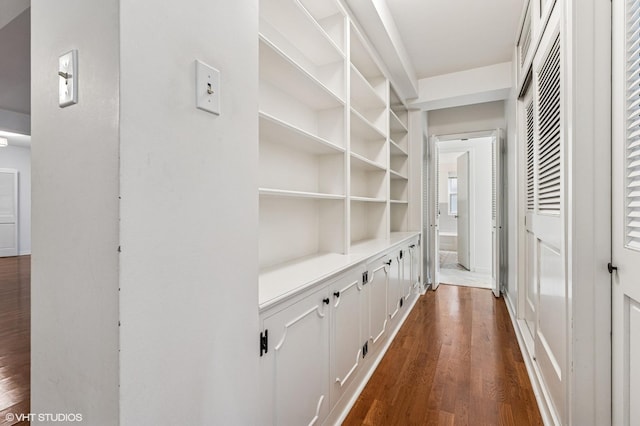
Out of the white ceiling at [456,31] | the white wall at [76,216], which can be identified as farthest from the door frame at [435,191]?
the white wall at [76,216]

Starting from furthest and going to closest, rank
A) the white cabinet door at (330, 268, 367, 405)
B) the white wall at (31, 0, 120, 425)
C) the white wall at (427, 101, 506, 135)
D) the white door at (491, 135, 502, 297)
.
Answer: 1. the white wall at (427, 101, 506, 135)
2. the white door at (491, 135, 502, 297)
3. the white cabinet door at (330, 268, 367, 405)
4. the white wall at (31, 0, 120, 425)

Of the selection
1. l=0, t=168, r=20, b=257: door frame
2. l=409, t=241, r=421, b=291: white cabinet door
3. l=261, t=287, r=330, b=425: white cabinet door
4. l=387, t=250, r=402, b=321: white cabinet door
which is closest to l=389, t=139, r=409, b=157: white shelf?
l=409, t=241, r=421, b=291: white cabinet door

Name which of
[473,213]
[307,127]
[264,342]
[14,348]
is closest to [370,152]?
[307,127]

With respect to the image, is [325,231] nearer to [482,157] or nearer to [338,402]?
[338,402]

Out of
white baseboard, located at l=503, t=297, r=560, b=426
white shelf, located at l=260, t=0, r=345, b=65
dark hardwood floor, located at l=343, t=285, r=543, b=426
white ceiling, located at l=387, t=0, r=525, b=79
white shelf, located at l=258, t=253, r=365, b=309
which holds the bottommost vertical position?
dark hardwood floor, located at l=343, t=285, r=543, b=426

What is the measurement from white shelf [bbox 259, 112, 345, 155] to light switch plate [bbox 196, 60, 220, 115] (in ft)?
1.33

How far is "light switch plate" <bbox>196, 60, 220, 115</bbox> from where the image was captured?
775 mm

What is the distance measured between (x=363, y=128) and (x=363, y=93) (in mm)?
302

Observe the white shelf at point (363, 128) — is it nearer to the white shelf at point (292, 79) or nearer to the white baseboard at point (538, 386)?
the white shelf at point (292, 79)

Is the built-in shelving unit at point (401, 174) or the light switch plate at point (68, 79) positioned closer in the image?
the light switch plate at point (68, 79)

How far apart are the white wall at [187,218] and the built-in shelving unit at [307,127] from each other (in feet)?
1.17

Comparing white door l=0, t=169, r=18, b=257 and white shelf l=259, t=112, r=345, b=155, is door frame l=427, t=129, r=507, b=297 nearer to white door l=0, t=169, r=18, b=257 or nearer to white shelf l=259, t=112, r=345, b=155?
white shelf l=259, t=112, r=345, b=155

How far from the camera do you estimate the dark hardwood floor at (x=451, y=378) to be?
1.67m

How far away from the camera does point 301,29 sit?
1734 mm
